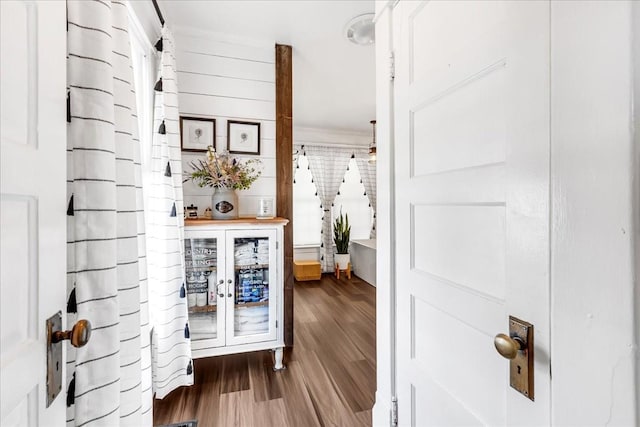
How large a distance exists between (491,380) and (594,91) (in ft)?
2.28

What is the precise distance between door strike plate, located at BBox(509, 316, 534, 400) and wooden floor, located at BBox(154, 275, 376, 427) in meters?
1.30

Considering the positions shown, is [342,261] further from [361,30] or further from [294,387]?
[361,30]

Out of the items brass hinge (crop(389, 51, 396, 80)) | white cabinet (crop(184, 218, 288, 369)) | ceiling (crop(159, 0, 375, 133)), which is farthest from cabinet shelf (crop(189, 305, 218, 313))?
ceiling (crop(159, 0, 375, 133))

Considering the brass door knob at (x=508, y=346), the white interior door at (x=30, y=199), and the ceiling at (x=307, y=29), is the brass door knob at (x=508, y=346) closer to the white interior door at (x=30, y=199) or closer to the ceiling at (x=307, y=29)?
the white interior door at (x=30, y=199)

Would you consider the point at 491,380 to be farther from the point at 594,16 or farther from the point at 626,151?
the point at 594,16

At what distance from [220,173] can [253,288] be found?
35.9 inches

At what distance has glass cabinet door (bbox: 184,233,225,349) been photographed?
1973mm

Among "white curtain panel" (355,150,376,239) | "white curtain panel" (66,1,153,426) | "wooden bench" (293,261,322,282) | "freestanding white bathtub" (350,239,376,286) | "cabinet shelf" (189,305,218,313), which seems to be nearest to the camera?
"white curtain panel" (66,1,153,426)

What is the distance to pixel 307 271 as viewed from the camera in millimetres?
4738

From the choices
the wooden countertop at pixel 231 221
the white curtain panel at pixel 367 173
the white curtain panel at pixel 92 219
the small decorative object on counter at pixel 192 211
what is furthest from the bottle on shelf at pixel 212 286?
the white curtain panel at pixel 367 173

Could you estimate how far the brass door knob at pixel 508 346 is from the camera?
0.56 meters

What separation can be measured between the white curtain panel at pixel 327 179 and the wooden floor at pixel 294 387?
2357mm

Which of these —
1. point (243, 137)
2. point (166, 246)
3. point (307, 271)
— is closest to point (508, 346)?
point (166, 246)

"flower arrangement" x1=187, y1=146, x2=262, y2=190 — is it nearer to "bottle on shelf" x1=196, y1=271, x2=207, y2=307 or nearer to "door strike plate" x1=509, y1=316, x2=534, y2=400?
"bottle on shelf" x1=196, y1=271, x2=207, y2=307
